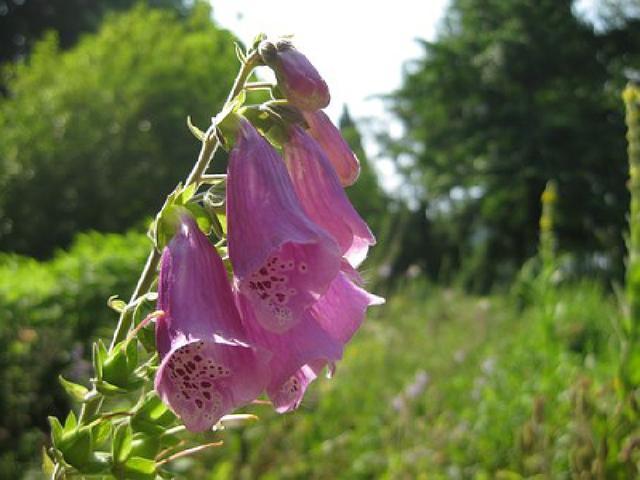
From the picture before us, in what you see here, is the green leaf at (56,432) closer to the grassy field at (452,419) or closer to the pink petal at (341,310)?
the pink petal at (341,310)

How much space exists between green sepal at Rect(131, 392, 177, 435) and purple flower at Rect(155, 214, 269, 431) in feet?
0.23

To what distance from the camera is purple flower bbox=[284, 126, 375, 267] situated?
34.2 inches

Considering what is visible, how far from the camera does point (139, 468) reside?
79cm

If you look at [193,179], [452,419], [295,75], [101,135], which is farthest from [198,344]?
[101,135]

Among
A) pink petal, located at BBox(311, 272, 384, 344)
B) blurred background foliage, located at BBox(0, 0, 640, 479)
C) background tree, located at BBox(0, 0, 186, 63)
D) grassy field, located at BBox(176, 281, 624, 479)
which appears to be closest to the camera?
pink petal, located at BBox(311, 272, 384, 344)

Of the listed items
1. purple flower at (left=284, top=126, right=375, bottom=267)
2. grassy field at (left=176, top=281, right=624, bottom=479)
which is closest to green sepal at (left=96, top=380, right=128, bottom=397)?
purple flower at (left=284, top=126, right=375, bottom=267)

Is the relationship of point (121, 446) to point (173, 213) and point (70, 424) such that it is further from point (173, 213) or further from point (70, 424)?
point (173, 213)

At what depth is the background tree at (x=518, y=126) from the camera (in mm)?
20906

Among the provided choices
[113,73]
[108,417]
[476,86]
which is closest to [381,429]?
[108,417]

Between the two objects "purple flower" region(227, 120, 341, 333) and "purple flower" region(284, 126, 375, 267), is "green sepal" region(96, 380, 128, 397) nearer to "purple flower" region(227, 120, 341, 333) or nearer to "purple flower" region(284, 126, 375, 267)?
"purple flower" region(227, 120, 341, 333)

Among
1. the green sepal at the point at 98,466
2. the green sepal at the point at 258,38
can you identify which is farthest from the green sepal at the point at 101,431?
the green sepal at the point at 258,38

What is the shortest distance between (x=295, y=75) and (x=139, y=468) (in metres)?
0.43

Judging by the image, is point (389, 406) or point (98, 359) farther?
point (389, 406)

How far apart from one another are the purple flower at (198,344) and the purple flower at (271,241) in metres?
0.04
